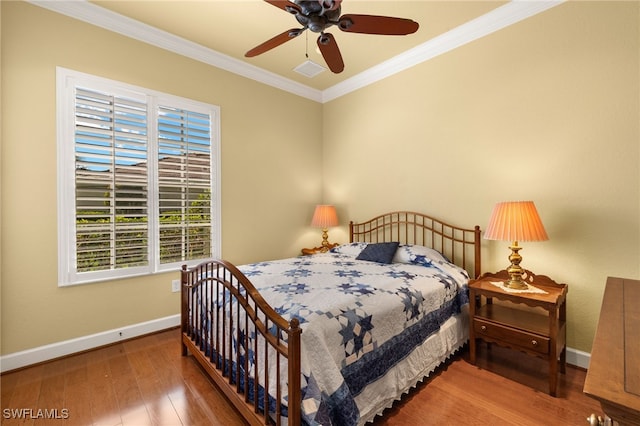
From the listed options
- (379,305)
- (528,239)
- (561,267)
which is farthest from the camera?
(561,267)

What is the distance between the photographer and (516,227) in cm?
209

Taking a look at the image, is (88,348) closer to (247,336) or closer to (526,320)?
(247,336)

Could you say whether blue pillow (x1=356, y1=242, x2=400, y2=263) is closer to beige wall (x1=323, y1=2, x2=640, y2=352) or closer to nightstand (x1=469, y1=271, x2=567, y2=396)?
beige wall (x1=323, y1=2, x2=640, y2=352)

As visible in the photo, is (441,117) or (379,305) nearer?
(379,305)

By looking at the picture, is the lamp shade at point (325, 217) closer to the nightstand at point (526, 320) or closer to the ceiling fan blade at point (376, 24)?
the nightstand at point (526, 320)

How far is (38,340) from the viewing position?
2.33 m

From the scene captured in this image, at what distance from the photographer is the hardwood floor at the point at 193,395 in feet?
5.65

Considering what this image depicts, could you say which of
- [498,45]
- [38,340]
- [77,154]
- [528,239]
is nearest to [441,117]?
[498,45]

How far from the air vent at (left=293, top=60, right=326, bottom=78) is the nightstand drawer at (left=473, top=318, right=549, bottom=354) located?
9.78 feet

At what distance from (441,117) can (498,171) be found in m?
0.82

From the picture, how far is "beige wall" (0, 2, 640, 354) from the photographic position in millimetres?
2125

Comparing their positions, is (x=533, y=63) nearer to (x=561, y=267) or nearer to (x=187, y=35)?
(x=561, y=267)

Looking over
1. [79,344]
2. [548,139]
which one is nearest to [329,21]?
[548,139]

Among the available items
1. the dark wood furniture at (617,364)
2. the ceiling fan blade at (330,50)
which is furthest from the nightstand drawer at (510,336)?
the ceiling fan blade at (330,50)
